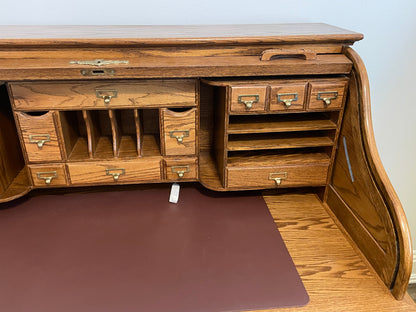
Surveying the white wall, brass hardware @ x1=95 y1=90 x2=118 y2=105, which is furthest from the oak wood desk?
the white wall

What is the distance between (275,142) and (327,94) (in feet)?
0.81

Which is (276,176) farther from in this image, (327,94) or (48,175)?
(48,175)

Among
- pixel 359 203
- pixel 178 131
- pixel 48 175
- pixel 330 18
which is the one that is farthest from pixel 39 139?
pixel 330 18

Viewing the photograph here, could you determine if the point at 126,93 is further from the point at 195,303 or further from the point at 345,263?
the point at 345,263

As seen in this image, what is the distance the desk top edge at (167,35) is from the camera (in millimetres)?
1048

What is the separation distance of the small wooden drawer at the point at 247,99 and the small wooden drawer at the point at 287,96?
0.03 metres

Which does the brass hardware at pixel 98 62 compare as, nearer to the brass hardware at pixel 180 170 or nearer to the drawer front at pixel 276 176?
the brass hardware at pixel 180 170

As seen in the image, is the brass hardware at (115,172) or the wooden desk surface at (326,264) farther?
the brass hardware at (115,172)

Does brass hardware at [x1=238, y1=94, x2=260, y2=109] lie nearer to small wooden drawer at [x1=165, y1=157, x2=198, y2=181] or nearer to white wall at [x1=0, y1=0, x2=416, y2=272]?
small wooden drawer at [x1=165, y1=157, x2=198, y2=181]

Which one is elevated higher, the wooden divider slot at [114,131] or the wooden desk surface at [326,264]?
the wooden divider slot at [114,131]

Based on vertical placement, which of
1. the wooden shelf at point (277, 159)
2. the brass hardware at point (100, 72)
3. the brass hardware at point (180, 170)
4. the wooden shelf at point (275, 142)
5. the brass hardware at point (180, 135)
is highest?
the brass hardware at point (100, 72)

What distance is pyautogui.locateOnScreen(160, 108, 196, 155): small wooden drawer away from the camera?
1189mm

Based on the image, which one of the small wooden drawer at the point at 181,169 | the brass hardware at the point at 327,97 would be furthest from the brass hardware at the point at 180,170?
the brass hardware at the point at 327,97

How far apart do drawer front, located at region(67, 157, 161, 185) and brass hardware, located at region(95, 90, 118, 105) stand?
0.78 feet
